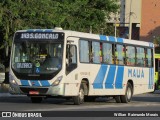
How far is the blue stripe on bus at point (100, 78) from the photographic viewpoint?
26031mm

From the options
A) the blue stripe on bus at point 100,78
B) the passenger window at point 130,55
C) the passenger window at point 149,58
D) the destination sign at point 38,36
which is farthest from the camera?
the passenger window at point 149,58

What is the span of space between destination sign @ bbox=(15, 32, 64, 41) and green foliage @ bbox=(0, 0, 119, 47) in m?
11.3

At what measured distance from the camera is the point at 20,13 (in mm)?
37969

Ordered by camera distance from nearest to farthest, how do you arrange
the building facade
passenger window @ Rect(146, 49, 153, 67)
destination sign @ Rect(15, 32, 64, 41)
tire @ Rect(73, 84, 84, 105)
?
destination sign @ Rect(15, 32, 64, 41) < tire @ Rect(73, 84, 84, 105) < passenger window @ Rect(146, 49, 153, 67) < the building facade

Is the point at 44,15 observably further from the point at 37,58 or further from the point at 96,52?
the point at 37,58

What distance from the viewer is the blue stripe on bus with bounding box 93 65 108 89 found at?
26.0 metres

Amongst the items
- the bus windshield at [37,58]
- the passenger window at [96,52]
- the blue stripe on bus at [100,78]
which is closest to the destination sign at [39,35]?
the bus windshield at [37,58]

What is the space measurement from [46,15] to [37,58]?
48.4ft

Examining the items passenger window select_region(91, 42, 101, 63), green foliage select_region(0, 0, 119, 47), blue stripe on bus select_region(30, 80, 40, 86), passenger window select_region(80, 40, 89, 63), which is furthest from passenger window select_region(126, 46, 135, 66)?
green foliage select_region(0, 0, 119, 47)

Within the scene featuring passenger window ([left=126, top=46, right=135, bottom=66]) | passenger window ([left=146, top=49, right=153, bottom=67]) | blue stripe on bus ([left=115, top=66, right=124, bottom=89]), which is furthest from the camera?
passenger window ([left=146, top=49, right=153, bottom=67])

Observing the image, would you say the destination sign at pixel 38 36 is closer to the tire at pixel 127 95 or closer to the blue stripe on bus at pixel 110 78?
the blue stripe on bus at pixel 110 78

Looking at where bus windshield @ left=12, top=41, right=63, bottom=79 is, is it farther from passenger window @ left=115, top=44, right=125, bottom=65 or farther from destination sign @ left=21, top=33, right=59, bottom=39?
passenger window @ left=115, top=44, right=125, bottom=65

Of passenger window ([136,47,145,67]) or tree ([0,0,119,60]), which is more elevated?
tree ([0,0,119,60])

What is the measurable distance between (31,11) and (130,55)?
35.1 feet
